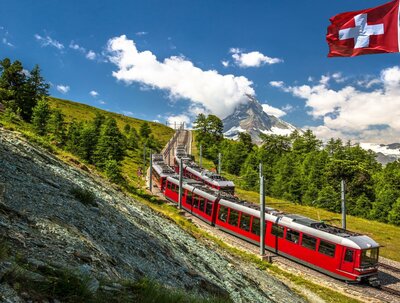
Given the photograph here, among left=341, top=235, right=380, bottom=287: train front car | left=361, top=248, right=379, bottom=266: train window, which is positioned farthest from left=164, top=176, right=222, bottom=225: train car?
left=361, top=248, right=379, bottom=266: train window

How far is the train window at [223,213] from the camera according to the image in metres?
29.0

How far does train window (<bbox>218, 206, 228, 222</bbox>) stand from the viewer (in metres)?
29.0

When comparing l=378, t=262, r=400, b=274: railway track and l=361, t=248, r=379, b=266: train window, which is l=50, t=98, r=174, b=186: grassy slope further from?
l=361, t=248, r=379, b=266: train window

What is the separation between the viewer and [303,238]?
2202 centimetres

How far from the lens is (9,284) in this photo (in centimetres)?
438

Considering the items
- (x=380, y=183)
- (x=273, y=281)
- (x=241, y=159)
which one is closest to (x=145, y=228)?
(x=273, y=281)

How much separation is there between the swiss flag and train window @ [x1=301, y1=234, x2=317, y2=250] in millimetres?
13257

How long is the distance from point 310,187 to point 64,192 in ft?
205

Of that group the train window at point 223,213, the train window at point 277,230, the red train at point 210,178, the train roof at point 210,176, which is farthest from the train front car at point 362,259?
the train roof at point 210,176

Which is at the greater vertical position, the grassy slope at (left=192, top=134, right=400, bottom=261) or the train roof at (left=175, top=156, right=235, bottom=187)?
the train roof at (left=175, top=156, right=235, bottom=187)

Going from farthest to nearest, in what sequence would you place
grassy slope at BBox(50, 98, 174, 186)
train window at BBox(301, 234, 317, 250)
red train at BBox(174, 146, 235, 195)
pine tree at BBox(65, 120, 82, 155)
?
1. grassy slope at BBox(50, 98, 174, 186)
2. pine tree at BBox(65, 120, 82, 155)
3. red train at BBox(174, 146, 235, 195)
4. train window at BBox(301, 234, 317, 250)

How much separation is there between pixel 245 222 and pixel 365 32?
18588 mm

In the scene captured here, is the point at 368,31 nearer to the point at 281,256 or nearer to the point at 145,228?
the point at 145,228

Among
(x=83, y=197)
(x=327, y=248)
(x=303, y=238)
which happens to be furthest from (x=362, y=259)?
(x=83, y=197)
